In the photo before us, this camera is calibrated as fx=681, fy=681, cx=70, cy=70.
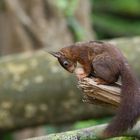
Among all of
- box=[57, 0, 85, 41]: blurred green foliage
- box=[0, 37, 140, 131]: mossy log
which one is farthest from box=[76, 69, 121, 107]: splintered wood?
box=[57, 0, 85, 41]: blurred green foliage

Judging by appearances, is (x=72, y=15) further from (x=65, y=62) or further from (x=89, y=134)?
(x=89, y=134)

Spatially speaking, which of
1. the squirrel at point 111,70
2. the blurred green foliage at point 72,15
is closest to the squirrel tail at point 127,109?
the squirrel at point 111,70

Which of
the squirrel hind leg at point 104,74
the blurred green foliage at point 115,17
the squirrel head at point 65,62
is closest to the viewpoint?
the squirrel hind leg at point 104,74

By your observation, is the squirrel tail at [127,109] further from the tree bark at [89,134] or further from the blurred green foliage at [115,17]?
the blurred green foliage at [115,17]

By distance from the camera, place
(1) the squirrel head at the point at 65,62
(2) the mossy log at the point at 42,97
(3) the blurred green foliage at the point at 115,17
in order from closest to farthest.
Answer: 1. (1) the squirrel head at the point at 65,62
2. (2) the mossy log at the point at 42,97
3. (3) the blurred green foliage at the point at 115,17

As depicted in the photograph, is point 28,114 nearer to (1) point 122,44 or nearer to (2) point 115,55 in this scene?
(1) point 122,44

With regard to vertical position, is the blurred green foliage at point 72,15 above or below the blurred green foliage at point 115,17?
above

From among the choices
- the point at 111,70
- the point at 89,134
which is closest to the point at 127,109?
the point at 89,134

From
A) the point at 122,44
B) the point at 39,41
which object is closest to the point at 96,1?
the point at 39,41
